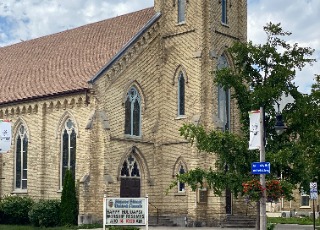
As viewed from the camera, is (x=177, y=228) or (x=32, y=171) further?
(x=32, y=171)

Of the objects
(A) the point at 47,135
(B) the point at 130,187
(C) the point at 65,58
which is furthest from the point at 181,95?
(A) the point at 47,135

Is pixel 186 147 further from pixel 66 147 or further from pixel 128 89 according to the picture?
pixel 66 147

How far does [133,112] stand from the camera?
35.6m

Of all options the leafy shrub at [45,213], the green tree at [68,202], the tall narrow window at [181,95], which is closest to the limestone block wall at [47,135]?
the green tree at [68,202]

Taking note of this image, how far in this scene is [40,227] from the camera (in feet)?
105

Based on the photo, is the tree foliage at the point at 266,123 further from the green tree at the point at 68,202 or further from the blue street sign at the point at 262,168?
the green tree at the point at 68,202

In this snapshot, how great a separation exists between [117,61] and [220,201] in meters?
9.33

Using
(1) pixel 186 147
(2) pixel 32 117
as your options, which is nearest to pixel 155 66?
(1) pixel 186 147

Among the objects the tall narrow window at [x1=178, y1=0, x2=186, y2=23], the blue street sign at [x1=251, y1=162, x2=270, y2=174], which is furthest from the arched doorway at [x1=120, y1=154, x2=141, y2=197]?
the blue street sign at [x1=251, y1=162, x2=270, y2=174]

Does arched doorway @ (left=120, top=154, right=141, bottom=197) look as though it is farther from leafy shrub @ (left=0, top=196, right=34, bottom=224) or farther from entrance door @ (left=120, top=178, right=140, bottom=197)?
leafy shrub @ (left=0, top=196, right=34, bottom=224)

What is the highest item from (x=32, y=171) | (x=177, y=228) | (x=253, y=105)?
(x=253, y=105)

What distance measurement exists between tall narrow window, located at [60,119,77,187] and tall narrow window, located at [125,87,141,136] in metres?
3.00

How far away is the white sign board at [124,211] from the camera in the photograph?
23464 mm

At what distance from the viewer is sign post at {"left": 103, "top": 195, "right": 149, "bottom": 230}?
23.5m
